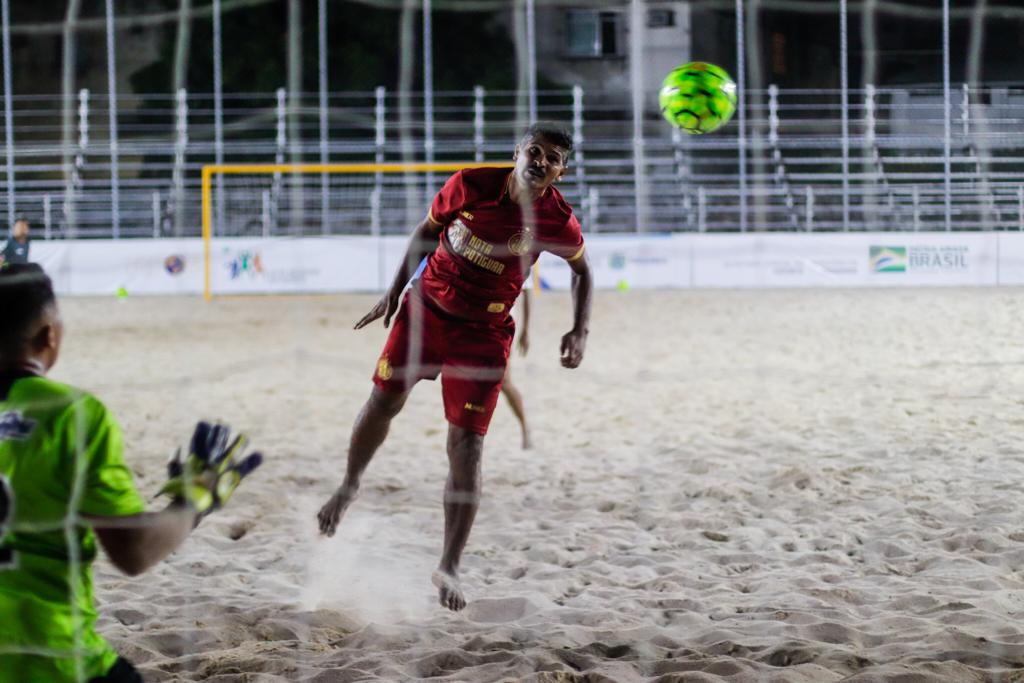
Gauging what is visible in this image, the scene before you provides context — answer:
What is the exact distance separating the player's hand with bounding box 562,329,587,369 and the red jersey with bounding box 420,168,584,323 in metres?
0.22

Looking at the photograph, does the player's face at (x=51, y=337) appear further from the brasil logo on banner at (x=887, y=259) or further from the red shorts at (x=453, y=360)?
the brasil logo on banner at (x=887, y=259)

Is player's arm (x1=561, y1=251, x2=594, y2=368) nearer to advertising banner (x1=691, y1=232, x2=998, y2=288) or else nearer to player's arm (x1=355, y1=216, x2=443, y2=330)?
player's arm (x1=355, y1=216, x2=443, y2=330)

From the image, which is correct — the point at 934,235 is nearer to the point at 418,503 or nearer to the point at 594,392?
the point at 594,392

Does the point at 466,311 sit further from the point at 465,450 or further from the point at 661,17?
the point at 661,17

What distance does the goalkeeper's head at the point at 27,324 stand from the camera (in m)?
1.59

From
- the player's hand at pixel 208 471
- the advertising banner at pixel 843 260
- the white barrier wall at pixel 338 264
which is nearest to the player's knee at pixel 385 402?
the player's hand at pixel 208 471

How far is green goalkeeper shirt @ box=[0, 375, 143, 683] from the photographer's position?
1555 millimetres

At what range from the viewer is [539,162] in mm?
2898

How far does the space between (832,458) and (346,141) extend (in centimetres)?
1291

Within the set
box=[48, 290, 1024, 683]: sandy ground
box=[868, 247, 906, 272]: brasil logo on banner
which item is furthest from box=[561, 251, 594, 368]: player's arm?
box=[868, 247, 906, 272]: brasil logo on banner

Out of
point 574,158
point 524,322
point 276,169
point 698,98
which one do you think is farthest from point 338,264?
point 698,98

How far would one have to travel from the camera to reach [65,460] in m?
1.57

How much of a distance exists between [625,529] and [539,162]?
1850 mm

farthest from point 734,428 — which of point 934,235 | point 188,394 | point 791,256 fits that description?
point 791,256
